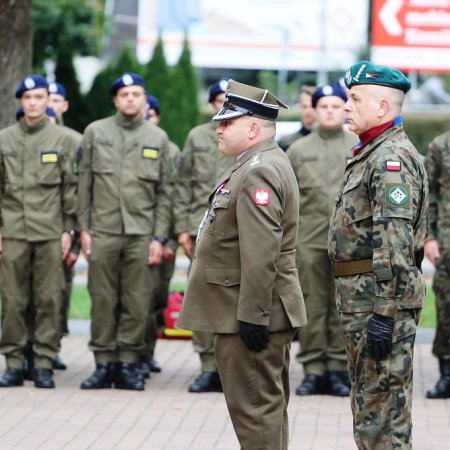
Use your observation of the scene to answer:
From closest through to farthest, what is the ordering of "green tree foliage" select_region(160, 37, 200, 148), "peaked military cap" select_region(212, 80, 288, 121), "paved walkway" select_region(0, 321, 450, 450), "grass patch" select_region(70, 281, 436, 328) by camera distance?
"peaked military cap" select_region(212, 80, 288, 121)
"paved walkway" select_region(0, 321, 450, 450)
"grass patch" select_region(70, 281, 436, 328)
"green tree foliage" select_region(160, 37, 200, 148)

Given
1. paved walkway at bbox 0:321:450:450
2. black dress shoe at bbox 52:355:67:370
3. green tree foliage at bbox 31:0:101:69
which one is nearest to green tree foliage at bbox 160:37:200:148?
green tree foliage at bbox 31:0:101:69

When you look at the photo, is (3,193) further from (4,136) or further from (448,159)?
(448,159)

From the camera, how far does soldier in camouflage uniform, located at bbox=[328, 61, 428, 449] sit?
593cm

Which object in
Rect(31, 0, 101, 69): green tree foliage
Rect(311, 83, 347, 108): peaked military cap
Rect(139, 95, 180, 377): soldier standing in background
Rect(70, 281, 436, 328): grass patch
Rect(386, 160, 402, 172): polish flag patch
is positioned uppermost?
Rect(31, 0, 101, 69): green tree foliage

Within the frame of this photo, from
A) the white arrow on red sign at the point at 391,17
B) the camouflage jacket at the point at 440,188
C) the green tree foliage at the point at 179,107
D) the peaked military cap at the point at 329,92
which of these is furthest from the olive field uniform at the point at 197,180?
the green tree foliage at the point at 179,107

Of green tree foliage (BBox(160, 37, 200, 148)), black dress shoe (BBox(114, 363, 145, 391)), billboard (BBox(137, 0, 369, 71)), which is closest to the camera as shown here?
black dress shoe (BBox(114, 363, 145, 391))

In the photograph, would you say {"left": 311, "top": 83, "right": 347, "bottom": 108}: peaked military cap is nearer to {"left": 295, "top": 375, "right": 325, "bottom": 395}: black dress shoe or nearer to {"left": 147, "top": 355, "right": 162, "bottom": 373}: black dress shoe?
{"left": 295, "top": 375, "right": 325, "bottom": 395}: black dress shoe

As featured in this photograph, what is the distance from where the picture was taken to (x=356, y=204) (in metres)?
6.12

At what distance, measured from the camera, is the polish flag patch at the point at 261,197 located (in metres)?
6.11

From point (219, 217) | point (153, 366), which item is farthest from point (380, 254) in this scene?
point (153, 366)

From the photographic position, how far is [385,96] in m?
6.17

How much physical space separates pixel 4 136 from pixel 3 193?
1.49 ft

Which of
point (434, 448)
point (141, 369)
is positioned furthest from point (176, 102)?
point (434, 448)

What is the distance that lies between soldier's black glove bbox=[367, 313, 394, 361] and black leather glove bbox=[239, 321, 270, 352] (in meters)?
0.53
